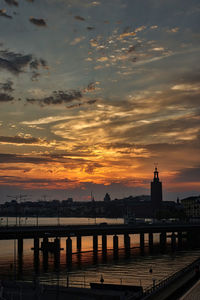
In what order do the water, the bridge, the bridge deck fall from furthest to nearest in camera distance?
the bridge deck → the bridge → the water

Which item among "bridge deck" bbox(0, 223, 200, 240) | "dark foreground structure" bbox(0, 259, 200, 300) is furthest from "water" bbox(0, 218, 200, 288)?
"dark foreground structure" bbox(0, 259, 200, 300)

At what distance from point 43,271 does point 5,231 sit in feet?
71.3

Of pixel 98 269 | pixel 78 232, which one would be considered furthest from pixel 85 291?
pixel 78 232

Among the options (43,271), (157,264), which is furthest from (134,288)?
(157,264)

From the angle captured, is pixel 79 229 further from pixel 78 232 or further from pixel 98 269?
pixel 98 269

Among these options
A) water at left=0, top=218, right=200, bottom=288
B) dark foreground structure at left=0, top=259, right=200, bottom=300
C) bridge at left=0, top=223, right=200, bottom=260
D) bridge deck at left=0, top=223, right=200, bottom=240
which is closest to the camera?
dark foreground structure at left=0, top=259, right=200, bottom=300

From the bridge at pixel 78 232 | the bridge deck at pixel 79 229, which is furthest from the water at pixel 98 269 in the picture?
the bridge deck at pixel 79 229

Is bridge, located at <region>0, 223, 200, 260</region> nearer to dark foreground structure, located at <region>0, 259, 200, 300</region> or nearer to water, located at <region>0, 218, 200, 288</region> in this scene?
water, located at <region>0, 218, 200, 288</region>

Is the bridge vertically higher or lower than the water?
higher

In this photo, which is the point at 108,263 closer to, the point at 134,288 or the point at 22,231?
the point at 22,231

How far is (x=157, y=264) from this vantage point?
104 meters

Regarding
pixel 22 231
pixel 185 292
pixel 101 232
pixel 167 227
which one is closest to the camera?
pixel 185 292

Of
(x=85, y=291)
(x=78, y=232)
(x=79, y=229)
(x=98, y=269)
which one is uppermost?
(x=79, y=229)

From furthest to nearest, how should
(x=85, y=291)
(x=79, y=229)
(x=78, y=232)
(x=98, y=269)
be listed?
1. (x=78, y=232)
2. (x=79, y=229)
3. (x=98, y=269)
4. (x=85, y=291)
